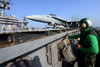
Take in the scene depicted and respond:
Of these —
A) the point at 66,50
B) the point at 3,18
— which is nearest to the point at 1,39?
the point at 66,50

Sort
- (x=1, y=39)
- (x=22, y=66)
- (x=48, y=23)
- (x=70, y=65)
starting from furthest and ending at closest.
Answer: (x=48, y=23) → (x=70, y=65) → (x=1, y=39) → (x=22, y=66)

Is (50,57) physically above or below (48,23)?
below

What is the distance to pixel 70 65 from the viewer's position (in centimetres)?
344

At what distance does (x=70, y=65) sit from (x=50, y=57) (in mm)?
1580

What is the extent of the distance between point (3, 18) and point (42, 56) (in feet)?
108

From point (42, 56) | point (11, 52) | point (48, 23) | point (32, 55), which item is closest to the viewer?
point (11, 52)

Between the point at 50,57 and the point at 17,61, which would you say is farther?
the point at 50,57

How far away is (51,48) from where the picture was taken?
95.3 inches

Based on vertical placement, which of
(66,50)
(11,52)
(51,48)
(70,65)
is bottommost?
(70,65)

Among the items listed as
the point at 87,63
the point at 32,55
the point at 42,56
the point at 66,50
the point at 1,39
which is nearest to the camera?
the point at 1,39

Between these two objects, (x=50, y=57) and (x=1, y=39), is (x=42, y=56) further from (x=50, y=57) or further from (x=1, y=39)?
(x=1, y=39)

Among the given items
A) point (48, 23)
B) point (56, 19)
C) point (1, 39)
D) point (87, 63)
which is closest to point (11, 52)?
point (1, 39)

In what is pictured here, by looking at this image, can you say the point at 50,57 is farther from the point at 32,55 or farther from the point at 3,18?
the point at 3,18

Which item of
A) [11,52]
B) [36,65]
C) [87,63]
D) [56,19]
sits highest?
[56,19]
